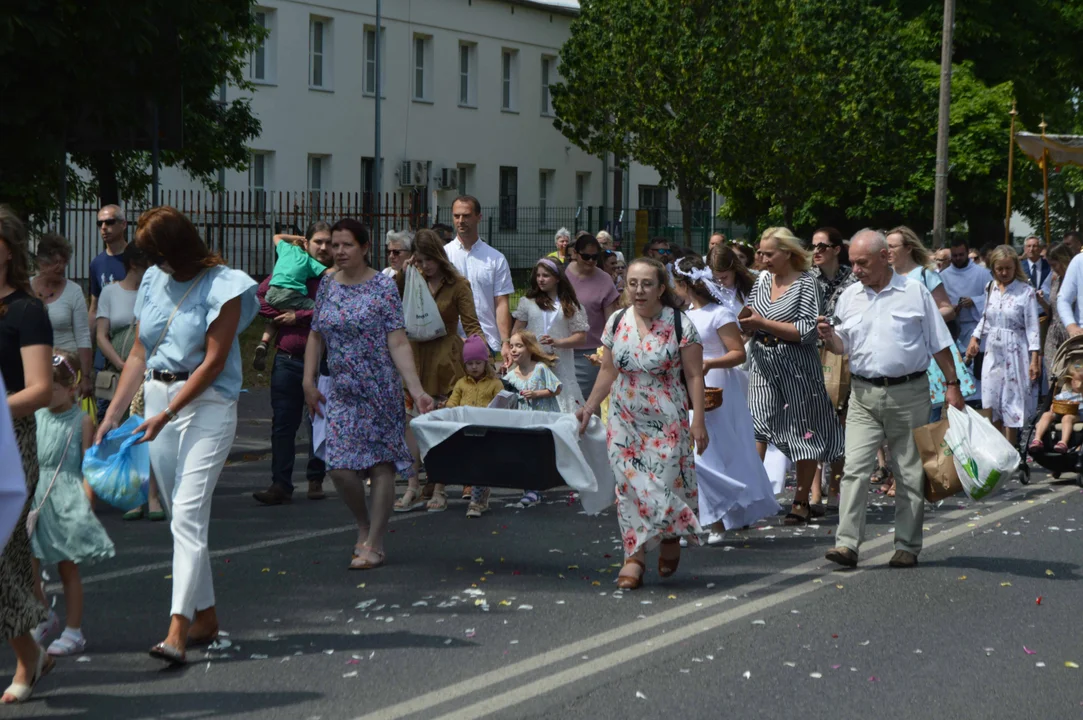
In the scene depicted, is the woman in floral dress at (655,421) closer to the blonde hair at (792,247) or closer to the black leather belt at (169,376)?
the blonde hair at (792,247)

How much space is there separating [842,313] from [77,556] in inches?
174

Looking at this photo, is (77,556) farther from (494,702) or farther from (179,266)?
(494,702)

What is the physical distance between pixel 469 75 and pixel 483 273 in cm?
3748

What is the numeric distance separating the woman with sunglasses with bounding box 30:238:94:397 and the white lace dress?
3.09m

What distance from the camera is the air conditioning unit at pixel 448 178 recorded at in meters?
46.0

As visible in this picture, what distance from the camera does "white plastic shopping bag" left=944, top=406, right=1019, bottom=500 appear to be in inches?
327

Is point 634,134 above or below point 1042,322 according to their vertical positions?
above

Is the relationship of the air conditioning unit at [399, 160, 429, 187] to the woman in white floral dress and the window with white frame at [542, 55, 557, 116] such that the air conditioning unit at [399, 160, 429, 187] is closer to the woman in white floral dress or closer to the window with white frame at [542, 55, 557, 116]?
the window with white frame at [542, 55, 557, 116]

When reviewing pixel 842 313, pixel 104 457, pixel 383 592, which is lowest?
pixel 383 592

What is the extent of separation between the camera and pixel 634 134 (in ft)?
142

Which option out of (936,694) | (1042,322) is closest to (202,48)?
(1042,322)

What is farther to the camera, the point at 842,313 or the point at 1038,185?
the point at 1038,185

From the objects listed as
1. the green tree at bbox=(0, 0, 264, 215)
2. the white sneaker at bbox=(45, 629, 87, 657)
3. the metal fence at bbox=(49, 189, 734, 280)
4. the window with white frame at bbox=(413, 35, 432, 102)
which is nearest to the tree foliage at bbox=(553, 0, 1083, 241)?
the metal fence at bbox=(49, 189, 734, 280)

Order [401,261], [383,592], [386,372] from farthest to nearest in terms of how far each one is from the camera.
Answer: [401,261]
[386,372]
[383,592]
